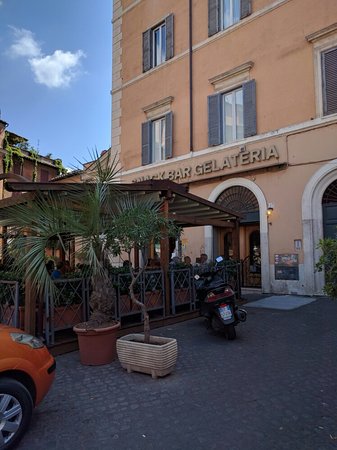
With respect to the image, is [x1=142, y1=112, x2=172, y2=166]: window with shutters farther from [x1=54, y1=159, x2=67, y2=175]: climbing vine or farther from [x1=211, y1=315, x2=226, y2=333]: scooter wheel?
[x1=54, y1=159, x2=67, y2=175]: climbing vine

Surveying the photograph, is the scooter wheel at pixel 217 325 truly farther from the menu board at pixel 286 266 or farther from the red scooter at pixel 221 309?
the menu board at pixel 286 266

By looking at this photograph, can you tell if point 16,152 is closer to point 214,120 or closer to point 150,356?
point 214,120

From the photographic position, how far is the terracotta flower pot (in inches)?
195

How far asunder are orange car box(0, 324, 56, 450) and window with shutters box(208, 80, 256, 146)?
1068cm

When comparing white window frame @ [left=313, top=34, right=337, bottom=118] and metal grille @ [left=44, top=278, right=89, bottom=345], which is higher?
white window frame @ [left=313, top=34, right=337, bottom=118]

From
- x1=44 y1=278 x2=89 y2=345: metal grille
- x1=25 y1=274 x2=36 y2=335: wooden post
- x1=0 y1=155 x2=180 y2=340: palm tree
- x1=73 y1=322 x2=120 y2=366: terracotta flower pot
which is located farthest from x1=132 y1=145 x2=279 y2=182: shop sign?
x1=25 y1=274 x2=36 y2=335: wooden post

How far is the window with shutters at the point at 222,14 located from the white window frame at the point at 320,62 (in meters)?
3.54

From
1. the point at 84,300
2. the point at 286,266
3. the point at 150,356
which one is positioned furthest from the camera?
the point at 286,266

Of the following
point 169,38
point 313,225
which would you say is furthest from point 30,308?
point 169,38

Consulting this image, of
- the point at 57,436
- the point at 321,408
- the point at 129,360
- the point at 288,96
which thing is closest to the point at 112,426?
the point at 57,436

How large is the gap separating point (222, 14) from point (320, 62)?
465 cm

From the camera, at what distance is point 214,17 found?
13.6 metres

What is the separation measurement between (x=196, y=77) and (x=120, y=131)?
4.61 m

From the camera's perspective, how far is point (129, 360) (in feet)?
15.2
